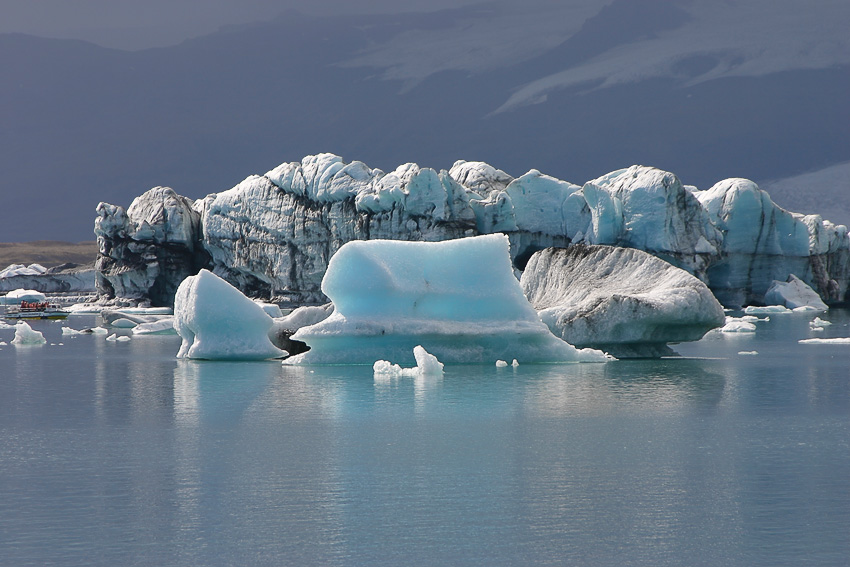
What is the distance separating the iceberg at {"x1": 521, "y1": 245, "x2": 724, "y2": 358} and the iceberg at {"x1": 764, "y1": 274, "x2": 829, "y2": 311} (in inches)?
908

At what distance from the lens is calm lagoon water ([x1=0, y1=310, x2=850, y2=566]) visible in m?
6.10

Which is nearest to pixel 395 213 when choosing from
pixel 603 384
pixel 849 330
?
pixel 849 330

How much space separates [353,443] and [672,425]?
343 centimetres

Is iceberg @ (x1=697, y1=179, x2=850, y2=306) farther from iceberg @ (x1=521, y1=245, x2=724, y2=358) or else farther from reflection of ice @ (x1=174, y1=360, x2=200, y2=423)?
reflection of ice @ (x1=174, y1=360, x2=200, y2=423)

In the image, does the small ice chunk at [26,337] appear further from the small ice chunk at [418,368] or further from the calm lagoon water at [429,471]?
the small ice chunk at [418,368]

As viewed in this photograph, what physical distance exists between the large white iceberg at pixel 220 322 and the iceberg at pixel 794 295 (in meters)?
28.1

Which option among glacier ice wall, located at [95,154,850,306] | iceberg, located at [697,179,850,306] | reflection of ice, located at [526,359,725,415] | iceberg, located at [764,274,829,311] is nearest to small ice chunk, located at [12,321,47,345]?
reflection of ice, located at [526,359,725,415]

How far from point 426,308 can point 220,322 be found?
14.3ft

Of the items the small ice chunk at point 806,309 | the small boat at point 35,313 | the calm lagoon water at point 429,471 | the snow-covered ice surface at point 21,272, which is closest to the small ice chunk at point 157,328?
the small boat at point 35,313

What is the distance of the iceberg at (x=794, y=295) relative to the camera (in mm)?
40844

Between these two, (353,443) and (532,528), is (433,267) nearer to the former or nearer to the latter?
(353,443)

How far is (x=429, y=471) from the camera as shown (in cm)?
814

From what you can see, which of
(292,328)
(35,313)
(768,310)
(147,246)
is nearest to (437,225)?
(768,310)

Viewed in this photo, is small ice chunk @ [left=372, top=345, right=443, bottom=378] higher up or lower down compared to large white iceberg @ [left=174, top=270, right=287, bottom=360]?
lower down
